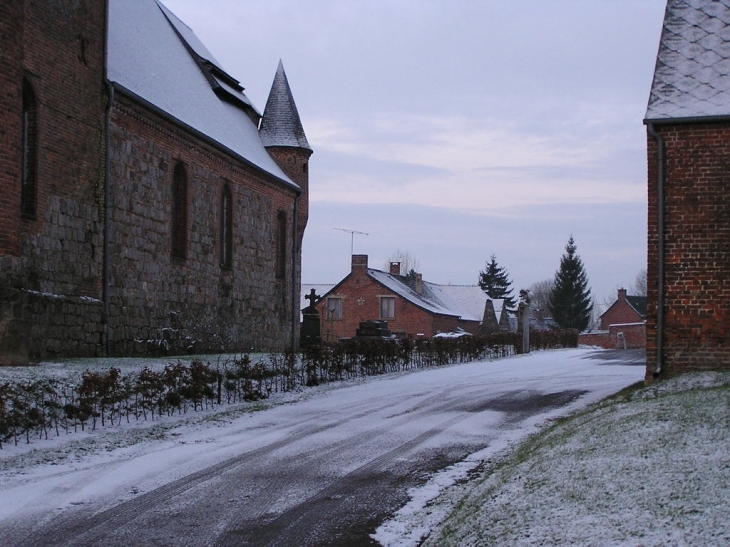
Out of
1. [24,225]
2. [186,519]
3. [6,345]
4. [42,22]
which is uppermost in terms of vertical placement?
[42,22]

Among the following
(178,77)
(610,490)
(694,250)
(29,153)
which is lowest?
(610,490)

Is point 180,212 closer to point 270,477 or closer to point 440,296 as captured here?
point 270,477

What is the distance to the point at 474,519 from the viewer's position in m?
6.45

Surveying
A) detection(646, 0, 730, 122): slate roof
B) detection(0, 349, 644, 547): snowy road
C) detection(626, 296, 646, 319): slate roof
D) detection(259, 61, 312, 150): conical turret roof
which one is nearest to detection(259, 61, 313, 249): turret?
detection(259, 61, 312, 150): conical turret roof

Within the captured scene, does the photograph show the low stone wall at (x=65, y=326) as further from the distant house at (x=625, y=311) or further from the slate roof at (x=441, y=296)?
the distant house at (x=625, y=311)

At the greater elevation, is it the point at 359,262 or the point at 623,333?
the point at 359,262

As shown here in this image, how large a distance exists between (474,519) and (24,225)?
13309 millimetres

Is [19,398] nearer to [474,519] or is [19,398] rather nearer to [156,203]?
[474,519]

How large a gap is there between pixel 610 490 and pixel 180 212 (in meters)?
20.2

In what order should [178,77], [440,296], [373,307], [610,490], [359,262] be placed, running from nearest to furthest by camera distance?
[610,490] < [178,77] < [373,307] < [359,262] < [440,296]

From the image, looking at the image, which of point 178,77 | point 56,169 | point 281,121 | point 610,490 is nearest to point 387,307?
point 281,121

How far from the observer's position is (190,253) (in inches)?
998

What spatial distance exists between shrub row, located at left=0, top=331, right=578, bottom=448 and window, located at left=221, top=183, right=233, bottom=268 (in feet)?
21.2

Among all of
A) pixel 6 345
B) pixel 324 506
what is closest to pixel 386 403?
pixel 6 345
